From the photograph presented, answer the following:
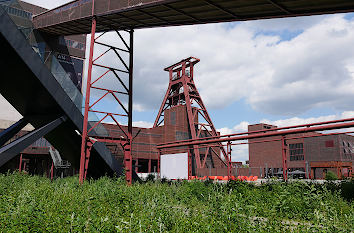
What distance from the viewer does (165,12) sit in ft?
52.0

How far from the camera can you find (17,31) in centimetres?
1263

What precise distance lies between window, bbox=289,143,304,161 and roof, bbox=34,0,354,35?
51.7 m

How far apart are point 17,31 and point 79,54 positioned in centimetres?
3186

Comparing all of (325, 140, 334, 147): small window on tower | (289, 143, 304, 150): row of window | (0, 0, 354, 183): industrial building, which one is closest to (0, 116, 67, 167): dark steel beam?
(0, 0, 354, 183): industrial building

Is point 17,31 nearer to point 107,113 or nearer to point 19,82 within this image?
point 19,82

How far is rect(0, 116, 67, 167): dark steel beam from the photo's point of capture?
1362cm

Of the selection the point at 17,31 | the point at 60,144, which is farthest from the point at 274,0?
the point at 60,144

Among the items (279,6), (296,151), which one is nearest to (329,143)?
(296,151)

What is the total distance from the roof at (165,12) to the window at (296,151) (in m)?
51.7

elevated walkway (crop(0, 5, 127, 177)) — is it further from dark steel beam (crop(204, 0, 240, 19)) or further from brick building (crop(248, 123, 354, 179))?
brick building (crop(248, 123, 354, 179))

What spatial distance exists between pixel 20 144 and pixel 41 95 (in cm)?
300

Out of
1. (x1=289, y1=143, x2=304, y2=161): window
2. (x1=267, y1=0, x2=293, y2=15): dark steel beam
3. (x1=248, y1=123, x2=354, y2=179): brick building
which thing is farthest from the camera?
(x1=289, y1=143, x2=304, y2=161): window

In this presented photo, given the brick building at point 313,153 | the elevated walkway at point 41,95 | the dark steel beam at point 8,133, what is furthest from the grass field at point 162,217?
the brick building at point 313,153

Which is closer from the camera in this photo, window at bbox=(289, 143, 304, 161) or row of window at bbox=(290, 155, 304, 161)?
row of window at bbox=(290, 155, 304, 161)
